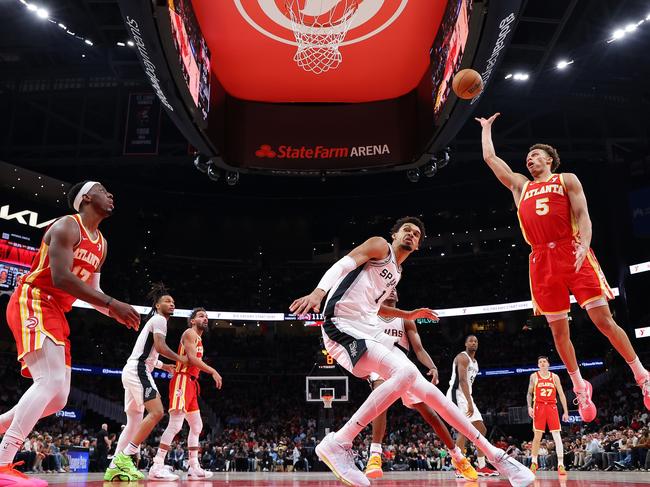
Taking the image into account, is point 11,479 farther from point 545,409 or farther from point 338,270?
point 545,409

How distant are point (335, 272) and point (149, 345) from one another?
4.68 metres

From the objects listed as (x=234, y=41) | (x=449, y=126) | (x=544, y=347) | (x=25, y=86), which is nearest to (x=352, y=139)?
(x=449, y=126)

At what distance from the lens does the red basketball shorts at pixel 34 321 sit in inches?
150

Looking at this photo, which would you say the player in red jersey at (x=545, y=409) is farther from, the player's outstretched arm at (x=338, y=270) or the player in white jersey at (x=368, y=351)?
the player's outstretched arm at (x=338, y=270)

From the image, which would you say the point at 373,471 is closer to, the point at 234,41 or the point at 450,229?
the point at 234,41

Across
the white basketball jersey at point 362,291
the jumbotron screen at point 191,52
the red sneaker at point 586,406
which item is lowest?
the red sneaker at point 586,406

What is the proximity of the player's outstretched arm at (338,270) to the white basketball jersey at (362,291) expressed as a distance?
117 mm

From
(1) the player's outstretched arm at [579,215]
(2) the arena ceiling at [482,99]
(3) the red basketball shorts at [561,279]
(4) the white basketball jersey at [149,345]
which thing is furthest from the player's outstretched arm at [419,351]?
(2) the arena ceiling at [482,99]

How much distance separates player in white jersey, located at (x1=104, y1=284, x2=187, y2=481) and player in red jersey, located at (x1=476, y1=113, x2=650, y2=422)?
4.65 metres

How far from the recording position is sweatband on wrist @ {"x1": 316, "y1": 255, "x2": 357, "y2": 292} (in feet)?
13.0

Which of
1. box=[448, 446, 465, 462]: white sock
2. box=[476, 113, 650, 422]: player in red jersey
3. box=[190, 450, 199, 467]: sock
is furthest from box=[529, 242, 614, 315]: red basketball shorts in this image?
box=[190, 450, 199, 467]: sock

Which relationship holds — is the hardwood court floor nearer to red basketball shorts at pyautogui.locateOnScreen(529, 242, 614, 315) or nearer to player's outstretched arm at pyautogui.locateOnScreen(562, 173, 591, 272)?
red basketball shorts at pyautogui.locateOnScreen(529, 242, 614, 315)

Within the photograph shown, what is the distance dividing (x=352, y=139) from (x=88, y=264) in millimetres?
3852

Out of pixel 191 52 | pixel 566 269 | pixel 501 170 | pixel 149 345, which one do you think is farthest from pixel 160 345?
pixel 566 269
